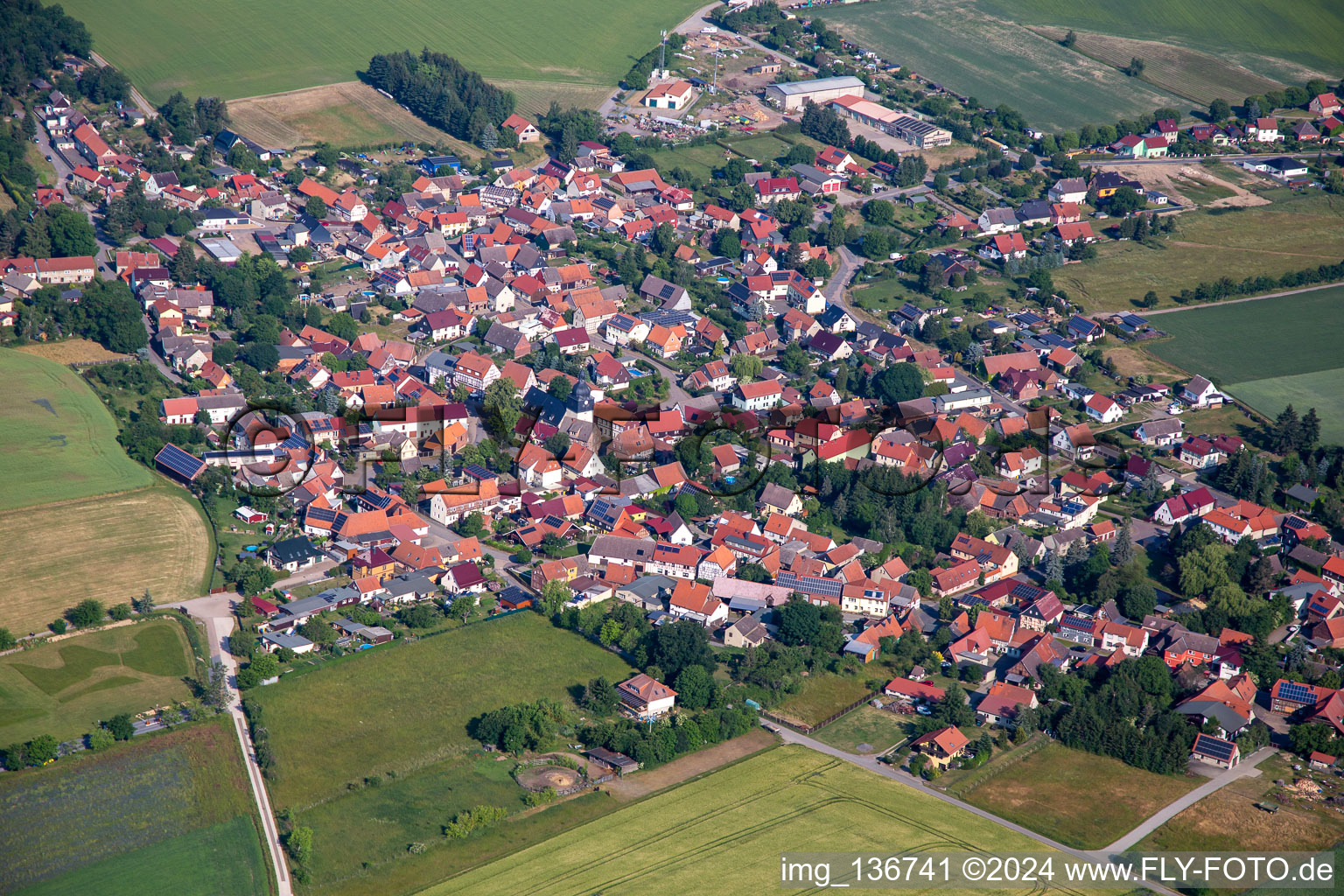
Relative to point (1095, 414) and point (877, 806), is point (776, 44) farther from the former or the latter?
point (877, 806)

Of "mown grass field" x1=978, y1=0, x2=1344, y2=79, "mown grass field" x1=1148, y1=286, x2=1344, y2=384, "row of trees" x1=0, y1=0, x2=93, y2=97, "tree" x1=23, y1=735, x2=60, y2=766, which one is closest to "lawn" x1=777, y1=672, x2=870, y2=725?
"tree" x1=23, y1=735, x2=60, y2=766

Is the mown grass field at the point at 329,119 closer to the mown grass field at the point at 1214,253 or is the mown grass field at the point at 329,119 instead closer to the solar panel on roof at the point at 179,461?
the solar panel on roof at the point at 179,461

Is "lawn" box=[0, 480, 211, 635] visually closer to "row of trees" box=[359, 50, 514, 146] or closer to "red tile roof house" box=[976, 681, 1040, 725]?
"red tile roof house" box=[976, 681, 1040, 725]

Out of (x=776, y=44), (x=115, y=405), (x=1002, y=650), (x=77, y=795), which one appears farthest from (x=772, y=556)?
(x=776, y=44)

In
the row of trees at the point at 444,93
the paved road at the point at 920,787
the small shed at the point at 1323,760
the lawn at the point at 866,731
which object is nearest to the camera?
the paved road at the point at 920,787

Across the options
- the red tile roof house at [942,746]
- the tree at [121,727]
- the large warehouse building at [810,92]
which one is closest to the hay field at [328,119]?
the large warehouse building at [810,92]

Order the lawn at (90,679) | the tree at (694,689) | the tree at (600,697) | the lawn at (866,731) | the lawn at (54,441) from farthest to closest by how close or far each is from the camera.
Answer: the lawn at (54,441) < the tree at (694,689) < the tree at (600,697) < the lawn at (866,731) < the lawn at (90,679)

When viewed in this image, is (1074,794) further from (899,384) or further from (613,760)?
(899,384)

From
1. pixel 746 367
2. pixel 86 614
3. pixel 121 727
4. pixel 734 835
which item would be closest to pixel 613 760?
pixel 734 835
